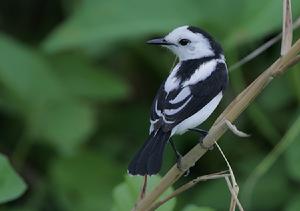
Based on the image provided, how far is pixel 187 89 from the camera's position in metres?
1.81

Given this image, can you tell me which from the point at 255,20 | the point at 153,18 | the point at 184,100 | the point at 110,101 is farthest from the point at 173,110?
the point at 110,101

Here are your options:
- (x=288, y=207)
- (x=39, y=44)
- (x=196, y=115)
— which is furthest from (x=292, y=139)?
(x=39, y=44)

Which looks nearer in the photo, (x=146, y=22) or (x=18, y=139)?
(x=146, y=22)

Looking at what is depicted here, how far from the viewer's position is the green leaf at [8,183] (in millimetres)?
1647

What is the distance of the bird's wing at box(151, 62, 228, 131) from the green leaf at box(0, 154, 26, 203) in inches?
13.0

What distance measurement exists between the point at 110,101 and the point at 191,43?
6.65 feet

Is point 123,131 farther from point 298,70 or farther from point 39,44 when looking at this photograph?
point 298,70

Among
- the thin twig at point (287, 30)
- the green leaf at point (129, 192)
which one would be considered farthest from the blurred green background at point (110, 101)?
the thin twig at point (287, 30)

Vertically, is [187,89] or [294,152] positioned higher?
[187,89]

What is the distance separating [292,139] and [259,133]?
26.8 inches

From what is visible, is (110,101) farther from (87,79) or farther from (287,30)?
(287,30)

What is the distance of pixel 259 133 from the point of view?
3373mm

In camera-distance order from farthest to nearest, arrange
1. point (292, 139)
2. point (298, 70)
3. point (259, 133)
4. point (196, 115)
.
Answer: point (259, 133) → point (298, 70) → point (292, 139) → point (196, 115)

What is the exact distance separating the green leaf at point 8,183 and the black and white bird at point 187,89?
0.88ft
